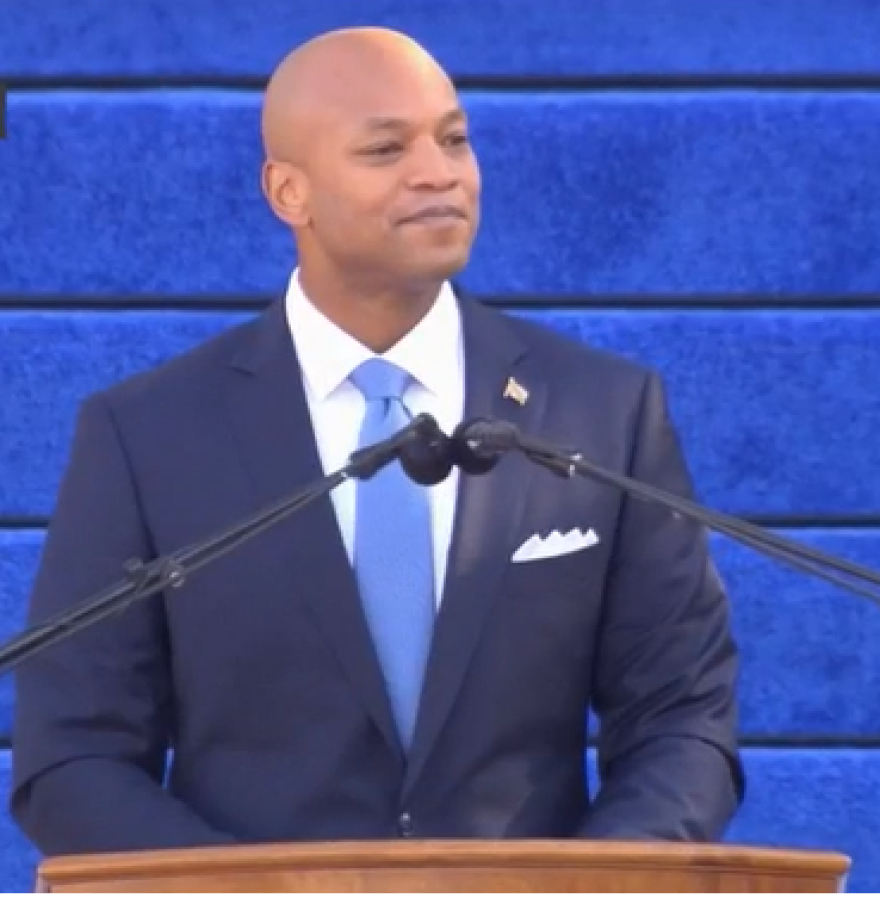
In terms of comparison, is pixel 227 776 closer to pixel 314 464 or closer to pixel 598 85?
pixel 314 464

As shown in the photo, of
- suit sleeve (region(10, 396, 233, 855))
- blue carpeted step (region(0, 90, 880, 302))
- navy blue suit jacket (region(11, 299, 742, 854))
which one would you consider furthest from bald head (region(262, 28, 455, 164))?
blue carpeted step (region(0, 90, 880, 302))

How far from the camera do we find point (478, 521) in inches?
104

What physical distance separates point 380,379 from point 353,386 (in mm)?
38

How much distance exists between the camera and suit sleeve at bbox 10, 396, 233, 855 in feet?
8.40

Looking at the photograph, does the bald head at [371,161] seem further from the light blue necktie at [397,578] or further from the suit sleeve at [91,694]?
Result: the suit sleeve at [91,694]

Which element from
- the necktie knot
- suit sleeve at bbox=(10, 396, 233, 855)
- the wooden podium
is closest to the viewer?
the wooden podium

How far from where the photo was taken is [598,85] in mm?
3742

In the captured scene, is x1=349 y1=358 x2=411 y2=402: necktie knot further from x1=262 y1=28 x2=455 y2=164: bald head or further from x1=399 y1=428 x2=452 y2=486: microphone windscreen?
x1=399 y1=428 x2=452 y2=486: microphone windscreen

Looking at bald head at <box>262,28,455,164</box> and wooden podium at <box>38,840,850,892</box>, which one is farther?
bald head at <box>262,28,455,164</box>

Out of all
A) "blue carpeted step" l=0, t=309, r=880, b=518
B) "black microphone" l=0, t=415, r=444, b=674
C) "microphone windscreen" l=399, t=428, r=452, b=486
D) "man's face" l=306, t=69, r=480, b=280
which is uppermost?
"blue carpeted step" l=0, t=309, r=880, b=518

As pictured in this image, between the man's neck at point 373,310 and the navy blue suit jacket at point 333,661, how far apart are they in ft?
0.28

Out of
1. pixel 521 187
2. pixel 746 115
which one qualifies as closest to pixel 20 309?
pixel 521 187

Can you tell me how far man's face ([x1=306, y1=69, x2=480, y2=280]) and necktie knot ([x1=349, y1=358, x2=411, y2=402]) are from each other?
0.09 metres

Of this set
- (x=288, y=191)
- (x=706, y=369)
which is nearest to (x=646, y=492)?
(x=288, y=191)
